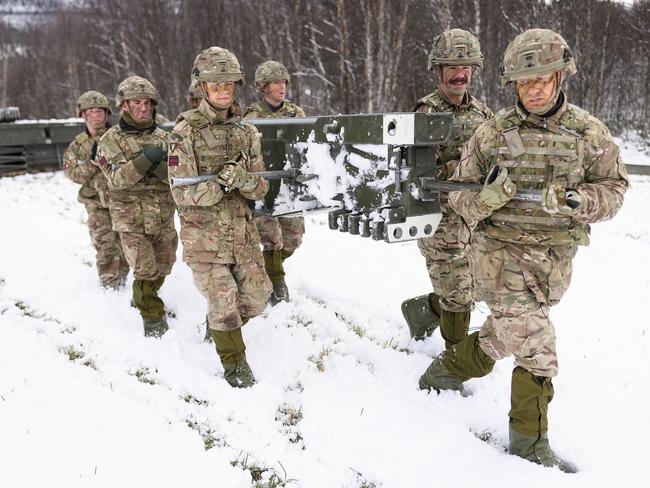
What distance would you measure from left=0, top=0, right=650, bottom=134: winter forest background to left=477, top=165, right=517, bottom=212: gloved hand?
41.6 feet

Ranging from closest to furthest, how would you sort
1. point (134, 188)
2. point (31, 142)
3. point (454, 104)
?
point (454, 104) < point (134, 188) < point (31, 142)

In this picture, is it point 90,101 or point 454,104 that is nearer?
point 454,104

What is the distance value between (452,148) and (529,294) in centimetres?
140

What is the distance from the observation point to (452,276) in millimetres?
4262

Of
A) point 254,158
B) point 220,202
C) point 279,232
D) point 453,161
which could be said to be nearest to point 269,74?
point 279,232

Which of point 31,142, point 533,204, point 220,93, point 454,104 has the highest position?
point 220,93

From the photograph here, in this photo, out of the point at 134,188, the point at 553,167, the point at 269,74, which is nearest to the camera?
the point at 553,167

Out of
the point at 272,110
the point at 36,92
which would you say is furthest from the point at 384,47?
the point at 36,92

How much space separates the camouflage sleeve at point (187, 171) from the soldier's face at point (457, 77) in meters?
1.89

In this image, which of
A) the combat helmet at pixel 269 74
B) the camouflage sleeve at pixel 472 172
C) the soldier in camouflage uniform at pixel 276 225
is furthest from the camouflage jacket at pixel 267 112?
the camouflage sleeve at pixel 472 172

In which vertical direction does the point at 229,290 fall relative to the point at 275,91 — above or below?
below

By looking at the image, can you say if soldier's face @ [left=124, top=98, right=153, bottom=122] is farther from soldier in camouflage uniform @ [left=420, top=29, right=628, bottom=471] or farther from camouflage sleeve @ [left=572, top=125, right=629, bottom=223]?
camouflage sleeve @ [left=572, top=125, right=629, bottom=223]

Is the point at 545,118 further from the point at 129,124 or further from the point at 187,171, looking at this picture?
the point at 129,124

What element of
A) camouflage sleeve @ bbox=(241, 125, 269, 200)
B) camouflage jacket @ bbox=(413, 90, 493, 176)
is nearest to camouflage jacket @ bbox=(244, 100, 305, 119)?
camouflage sleeve @ bbox=(241, 125, 269, 200)
